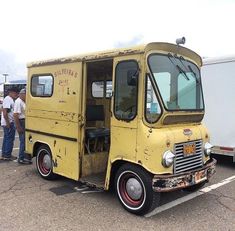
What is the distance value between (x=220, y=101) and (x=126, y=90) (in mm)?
4074

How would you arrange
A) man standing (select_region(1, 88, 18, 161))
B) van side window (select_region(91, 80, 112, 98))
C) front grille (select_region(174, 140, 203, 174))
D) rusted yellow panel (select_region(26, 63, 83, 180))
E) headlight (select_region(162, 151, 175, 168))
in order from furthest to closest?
1. man standing (select_region(1, 88, 18, 161))
2. van side window (select_region(91, 80, 112, 98))
3. rusted yellow panel (select_region(26, 63, 83, 180))
4. front grille (select_region(174, 140, 203, 174))
5. headlight (select_region(162, 151, 175, 168))

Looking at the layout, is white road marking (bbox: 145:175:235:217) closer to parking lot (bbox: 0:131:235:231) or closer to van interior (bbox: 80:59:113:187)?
parking lot (bbox: 0:131:235:231)

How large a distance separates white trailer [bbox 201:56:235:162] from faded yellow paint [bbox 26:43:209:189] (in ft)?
7.89

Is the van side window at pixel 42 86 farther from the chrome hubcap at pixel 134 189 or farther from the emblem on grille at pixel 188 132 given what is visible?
the emblem on grille at pixel 188 132

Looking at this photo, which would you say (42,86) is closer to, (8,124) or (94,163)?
(94,163)

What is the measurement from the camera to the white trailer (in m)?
8.02

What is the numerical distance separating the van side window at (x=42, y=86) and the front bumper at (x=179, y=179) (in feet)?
9.74

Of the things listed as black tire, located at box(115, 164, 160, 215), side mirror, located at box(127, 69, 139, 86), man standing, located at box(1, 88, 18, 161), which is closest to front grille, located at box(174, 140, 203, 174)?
black tire, located at box(115, 164, 160, 215)

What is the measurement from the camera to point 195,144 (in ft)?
17.4

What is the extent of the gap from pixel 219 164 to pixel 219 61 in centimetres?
261

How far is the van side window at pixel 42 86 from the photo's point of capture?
21.4 feet

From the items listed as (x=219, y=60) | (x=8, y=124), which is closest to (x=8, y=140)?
(x=8, y=124)

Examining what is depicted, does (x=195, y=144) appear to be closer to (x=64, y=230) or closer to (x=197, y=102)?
(x=197, y=102)

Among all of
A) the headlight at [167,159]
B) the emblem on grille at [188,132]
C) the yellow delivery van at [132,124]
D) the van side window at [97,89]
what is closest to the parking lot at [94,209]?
the yellow delivery van at [132,124]
